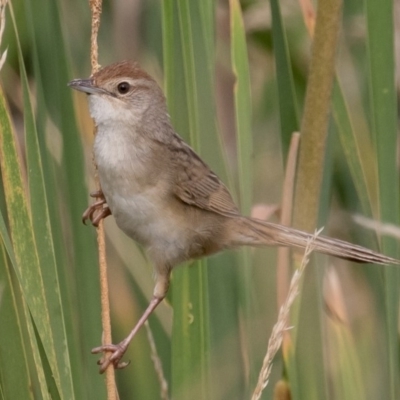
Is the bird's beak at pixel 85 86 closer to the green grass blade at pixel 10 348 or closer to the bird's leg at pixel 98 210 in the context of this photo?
the bird's leg at pixel 98 210

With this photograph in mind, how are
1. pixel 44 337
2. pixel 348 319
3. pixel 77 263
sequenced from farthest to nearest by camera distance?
1. pixel 348 319
2. pixel 77 263
3. pixel 44 337

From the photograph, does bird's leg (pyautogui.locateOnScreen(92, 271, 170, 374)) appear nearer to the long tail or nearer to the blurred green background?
the blurred green background

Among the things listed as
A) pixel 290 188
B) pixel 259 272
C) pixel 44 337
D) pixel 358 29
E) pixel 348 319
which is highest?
pixel 358 29

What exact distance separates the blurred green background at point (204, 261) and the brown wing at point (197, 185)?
0.13m

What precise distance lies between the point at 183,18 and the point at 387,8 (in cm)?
39

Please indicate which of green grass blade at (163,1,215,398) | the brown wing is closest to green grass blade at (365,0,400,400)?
green grass blade at (163,1,215,398)

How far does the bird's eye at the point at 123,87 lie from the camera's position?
1.76 metres

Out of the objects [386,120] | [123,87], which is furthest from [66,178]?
[386,120]

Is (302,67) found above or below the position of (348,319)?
above

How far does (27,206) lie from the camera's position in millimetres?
1370

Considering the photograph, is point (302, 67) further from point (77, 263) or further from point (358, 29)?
point (77, 263)

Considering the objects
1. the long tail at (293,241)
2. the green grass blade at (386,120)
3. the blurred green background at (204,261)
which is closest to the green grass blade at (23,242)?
the blurred green background at (204,261)

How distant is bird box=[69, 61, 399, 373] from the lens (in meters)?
1.76

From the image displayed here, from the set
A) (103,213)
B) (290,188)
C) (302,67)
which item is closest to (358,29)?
(302,67)
